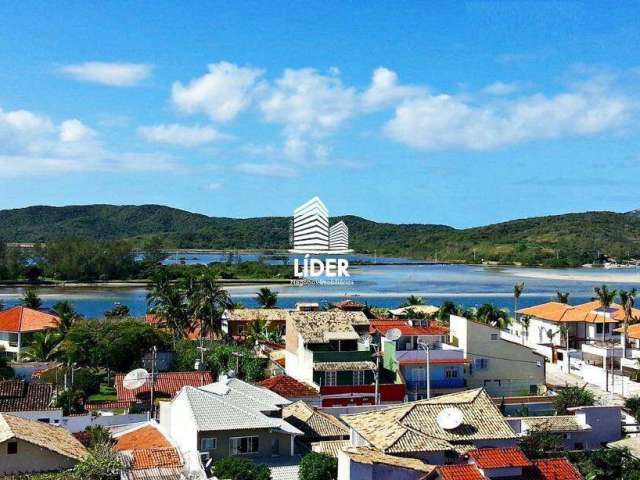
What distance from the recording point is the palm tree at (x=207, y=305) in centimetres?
4706

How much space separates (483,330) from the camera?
35.8 metres

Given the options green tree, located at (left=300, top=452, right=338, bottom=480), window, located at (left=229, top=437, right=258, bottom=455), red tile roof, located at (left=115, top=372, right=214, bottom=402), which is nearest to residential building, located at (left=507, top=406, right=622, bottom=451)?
green tree, located at (left=300, top=452, right=338, bottom=480)

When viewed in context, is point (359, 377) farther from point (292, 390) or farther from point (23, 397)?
point (23, 397)

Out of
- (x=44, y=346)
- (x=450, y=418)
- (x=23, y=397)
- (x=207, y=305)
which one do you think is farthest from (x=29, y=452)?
(x=207, y=305)

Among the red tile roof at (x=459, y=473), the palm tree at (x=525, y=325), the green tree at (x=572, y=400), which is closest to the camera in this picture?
the red tile roof at (x=459, y=473)

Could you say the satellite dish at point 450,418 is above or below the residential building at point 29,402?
above

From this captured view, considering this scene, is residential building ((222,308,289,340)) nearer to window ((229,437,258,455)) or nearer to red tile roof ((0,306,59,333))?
red tile roof ((0,306,59,333))

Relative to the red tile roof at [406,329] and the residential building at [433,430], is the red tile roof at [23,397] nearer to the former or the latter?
the residential building at [433,430]

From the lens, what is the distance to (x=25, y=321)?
1876 inches

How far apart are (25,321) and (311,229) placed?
118819 millimetres

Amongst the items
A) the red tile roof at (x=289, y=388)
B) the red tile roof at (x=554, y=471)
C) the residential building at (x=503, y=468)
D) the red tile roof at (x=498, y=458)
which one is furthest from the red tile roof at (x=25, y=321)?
the red tile roof at (x=554, y=471)

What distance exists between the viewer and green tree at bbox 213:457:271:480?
19.3 meters

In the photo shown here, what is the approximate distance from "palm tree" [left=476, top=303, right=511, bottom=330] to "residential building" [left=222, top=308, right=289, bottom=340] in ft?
43.5

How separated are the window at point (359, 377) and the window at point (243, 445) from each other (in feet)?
34.4
